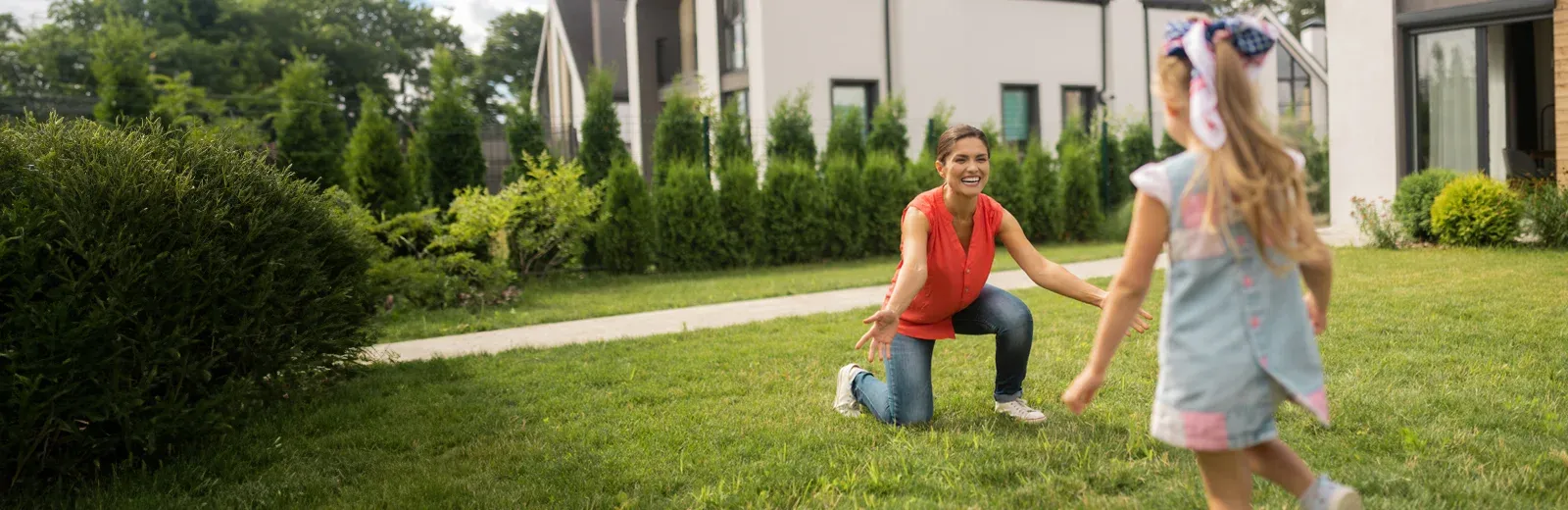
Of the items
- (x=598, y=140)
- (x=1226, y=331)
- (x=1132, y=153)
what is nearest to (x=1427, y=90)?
(x=1132, y=153)

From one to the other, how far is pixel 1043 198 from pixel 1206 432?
52.3 ft

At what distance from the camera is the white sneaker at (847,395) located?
536cm

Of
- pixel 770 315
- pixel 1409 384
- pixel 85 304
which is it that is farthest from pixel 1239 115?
pixel 770 315

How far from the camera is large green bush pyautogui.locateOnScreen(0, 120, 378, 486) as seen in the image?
409 cm

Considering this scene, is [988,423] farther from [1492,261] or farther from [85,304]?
[1492,261]

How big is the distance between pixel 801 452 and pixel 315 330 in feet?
8.87

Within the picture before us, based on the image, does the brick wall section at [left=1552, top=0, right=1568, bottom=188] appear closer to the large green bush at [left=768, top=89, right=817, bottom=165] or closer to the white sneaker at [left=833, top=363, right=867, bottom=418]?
the large green bush at [left=768, top=89, right=817, bottom=165]

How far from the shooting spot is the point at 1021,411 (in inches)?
201

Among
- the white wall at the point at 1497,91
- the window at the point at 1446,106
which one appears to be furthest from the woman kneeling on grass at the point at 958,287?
the white wall at the point at 1497,91

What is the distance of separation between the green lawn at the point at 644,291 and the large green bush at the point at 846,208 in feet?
1.41

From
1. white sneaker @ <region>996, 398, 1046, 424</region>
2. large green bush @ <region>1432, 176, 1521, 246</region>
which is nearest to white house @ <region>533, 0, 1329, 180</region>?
large green bush @ <region>1432, 176, 1521, 246</region>

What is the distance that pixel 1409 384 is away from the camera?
17.8 ft

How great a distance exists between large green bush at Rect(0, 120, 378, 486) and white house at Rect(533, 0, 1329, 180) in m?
13.0

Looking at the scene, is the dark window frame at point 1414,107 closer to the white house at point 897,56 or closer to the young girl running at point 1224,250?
the white house at point 897,56
